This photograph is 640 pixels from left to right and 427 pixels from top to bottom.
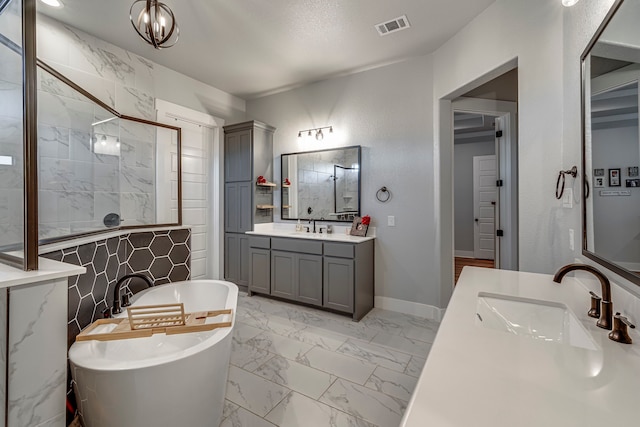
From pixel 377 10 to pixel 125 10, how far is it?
2.10m

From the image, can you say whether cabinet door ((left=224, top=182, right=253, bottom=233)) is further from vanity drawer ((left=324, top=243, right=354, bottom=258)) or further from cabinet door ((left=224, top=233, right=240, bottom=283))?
vanity drawer ((left=324, top=243, right=354, bottom=258))

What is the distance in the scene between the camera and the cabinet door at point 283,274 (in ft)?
11.2

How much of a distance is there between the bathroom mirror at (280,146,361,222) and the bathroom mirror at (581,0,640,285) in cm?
229

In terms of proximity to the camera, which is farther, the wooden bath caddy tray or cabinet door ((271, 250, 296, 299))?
cabinet door ((271, 250, 296, 299))

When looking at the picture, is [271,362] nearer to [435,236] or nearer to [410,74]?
[435,236]

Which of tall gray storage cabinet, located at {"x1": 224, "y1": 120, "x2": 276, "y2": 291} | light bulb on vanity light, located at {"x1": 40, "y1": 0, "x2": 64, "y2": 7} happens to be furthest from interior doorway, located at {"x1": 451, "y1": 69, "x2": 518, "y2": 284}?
light bulb on vanity light, located at {"x1": 40, "y1": 0, "x2": 64, "y2": 7}

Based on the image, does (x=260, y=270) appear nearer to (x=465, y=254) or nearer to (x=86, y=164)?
(x=86, y=164)

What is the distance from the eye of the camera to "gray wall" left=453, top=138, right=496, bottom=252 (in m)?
6.19

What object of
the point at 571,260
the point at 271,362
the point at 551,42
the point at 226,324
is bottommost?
the point at 271,362

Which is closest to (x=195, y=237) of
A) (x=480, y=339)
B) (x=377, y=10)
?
(x=377, y=10)

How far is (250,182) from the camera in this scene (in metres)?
3.85

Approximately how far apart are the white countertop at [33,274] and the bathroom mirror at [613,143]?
215 cm

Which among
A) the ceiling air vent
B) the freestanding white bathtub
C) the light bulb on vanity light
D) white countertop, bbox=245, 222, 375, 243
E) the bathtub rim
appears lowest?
the freestanding white bathtub

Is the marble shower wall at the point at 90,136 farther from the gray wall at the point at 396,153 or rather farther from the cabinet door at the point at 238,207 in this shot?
the gray wall at the point at 396,153
